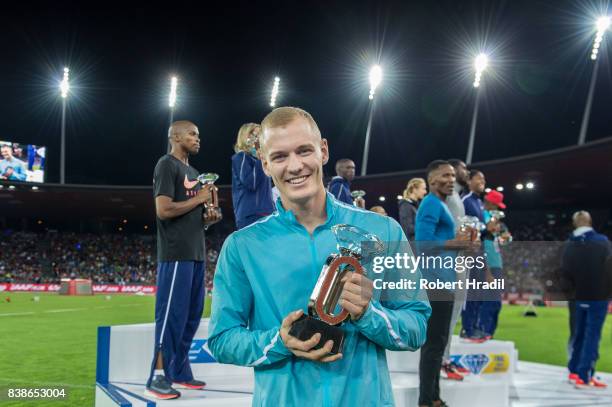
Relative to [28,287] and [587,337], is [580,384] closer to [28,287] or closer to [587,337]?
[587,337]

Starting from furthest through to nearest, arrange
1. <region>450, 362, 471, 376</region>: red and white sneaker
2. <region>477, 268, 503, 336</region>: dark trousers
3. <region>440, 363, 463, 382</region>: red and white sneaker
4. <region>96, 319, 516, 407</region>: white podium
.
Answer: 1. <region>477, 268, 503, 336</region>: dark trousers
2. <region>450, 362, 471, 376</region>: red and white sneaker
3. <region>440, 363, 463, 382</region>: red and white sneaker
4. <region>96, 319, 516, 407</region>: white podium

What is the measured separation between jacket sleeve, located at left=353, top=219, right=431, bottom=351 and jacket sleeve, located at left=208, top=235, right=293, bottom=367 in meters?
0.25

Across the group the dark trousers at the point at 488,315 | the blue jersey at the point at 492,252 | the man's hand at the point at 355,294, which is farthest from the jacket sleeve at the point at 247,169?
the dark trousers at the point at 488,315

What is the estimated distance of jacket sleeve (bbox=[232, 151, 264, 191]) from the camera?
466cm

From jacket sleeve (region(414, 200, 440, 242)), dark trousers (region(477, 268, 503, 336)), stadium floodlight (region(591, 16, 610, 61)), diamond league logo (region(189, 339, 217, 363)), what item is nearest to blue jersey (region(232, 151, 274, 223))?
diamond league logo (region(189, 339, 217, 363))

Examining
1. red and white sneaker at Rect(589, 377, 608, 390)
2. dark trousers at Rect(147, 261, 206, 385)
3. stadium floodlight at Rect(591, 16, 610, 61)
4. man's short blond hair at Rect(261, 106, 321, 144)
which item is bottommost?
red and white sneaker at Rect(589, 377, 608, 390)

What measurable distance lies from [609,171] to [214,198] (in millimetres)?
22755

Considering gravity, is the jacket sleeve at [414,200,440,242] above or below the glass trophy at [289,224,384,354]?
above

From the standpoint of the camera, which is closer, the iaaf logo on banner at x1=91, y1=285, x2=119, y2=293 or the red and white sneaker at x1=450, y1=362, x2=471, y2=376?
the red and white sneaker at x1=450, y1=362, x2=471, y2=376

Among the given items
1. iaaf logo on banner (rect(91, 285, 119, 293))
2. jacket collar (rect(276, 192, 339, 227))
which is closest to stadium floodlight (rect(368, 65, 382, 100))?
iaaf logo on banner (rect(91, 285, 119, 293))

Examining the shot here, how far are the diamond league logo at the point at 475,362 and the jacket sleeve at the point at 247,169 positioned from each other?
3004 millimetres

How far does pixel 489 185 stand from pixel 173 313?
25.7 m

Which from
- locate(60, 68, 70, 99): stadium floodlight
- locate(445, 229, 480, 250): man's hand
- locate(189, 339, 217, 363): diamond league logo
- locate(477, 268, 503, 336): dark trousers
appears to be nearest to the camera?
locate(445, 229, 480, 250): man's hand

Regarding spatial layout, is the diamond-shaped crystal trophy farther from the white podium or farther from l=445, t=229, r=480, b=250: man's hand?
l=445, t=229, r=480, b=250: man's hand
